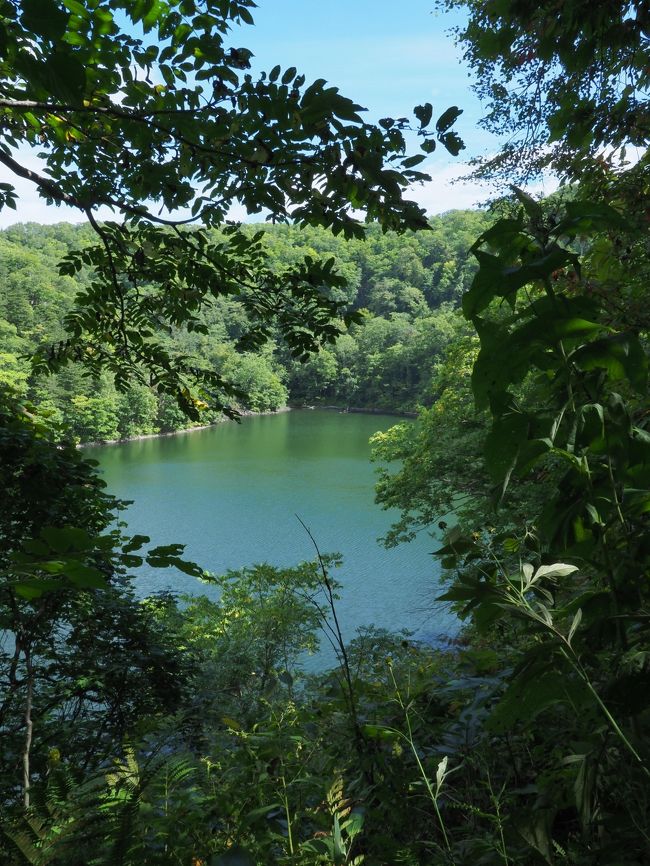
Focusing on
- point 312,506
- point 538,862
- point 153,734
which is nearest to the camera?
point 538,862

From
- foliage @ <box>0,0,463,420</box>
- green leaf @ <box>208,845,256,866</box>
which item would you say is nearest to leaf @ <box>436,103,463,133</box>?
foliage @ <box>0,0,463,420</box>

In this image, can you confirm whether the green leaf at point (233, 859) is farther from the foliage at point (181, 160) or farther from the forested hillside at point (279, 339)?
the forested hillside at point (279, 339)

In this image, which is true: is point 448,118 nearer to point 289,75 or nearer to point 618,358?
point 289,75

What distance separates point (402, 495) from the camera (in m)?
9.19

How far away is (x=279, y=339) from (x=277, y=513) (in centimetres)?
1750

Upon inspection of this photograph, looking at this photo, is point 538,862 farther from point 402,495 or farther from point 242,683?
point 402,495

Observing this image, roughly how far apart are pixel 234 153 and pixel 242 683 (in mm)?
4073

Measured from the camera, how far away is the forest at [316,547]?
0.55m

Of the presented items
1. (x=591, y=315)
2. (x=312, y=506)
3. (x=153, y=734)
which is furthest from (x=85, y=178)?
(x=312, y=506)

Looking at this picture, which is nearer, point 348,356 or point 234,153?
point 234,153

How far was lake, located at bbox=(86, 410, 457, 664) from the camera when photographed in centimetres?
1050

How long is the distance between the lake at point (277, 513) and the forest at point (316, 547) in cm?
410

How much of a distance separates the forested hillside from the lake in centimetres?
218

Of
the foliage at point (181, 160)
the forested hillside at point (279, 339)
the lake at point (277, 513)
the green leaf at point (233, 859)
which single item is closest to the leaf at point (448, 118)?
the foliage at point (181, 160)
